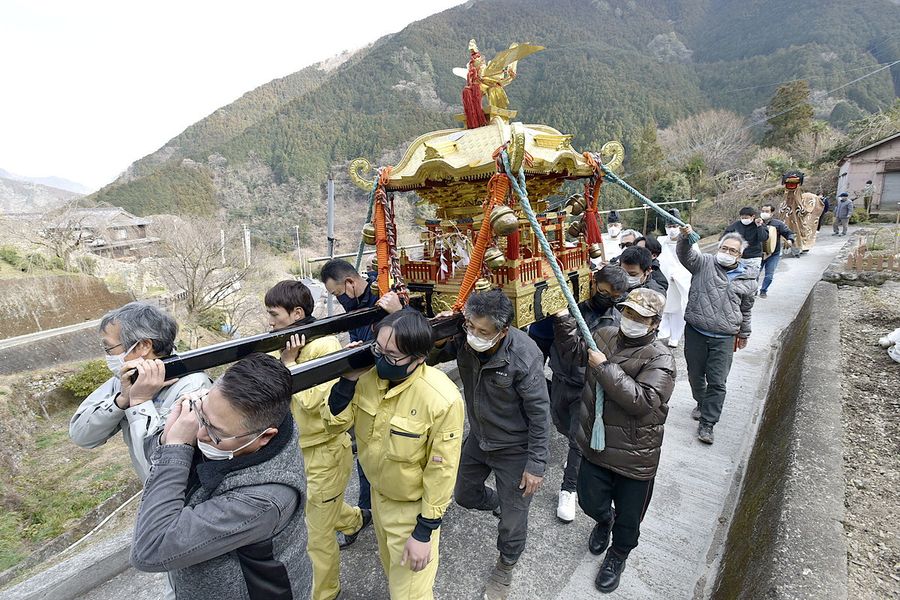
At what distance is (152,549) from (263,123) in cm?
6588

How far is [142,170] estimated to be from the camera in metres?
55.1

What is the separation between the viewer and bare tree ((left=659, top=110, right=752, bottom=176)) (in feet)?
106

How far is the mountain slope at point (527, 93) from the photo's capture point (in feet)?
150

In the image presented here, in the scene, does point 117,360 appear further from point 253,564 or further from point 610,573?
point 610,573

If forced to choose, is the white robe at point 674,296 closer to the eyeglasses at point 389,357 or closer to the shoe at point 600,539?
the shoe at point 600,539

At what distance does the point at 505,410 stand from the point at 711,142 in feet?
131

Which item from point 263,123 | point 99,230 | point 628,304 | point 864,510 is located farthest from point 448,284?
point 263,123

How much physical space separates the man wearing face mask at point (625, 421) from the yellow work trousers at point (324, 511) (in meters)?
1.53

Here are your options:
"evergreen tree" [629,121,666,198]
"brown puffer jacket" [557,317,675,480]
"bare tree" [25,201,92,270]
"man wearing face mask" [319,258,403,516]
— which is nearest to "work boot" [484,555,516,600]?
"brown puffer jacket" [557,317,675,480]

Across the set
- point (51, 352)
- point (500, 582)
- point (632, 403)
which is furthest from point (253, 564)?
point (51, 352)

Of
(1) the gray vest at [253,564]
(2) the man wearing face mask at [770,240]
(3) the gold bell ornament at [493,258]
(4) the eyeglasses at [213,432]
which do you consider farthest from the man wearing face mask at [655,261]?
(4) the eyeglasses at [213,432]

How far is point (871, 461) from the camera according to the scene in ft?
9.22

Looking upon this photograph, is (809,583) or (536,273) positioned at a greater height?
(536,273)

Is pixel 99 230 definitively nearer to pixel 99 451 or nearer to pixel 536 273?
pixel 99 451
